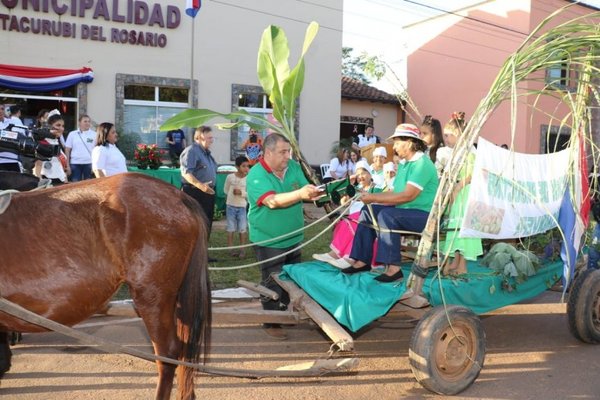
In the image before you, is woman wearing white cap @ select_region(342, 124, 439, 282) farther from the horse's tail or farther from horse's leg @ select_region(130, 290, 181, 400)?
horse's leg @ select_region(130, 290, 181, 400)

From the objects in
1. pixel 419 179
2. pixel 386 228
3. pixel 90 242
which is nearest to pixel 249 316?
pixel 386 228

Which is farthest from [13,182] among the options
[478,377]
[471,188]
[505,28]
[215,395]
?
[505,28]

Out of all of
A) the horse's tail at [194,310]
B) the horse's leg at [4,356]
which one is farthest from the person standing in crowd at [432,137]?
the horse's leg at [4,356]

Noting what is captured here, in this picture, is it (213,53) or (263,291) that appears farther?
(213,53)

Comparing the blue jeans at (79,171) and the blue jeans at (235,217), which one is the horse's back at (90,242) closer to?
the blue jeans at (235,217)

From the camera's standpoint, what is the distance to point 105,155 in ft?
25.7

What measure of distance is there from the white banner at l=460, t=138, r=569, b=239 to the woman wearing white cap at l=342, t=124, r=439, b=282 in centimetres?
53

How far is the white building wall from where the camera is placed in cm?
1457

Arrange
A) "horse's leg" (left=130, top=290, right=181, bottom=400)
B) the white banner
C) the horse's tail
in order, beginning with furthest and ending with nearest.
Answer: the white banner < the horse's tail < "horse's leg" (left=130, top=290, right=181, bottom=400)

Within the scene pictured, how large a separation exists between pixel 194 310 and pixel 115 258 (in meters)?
0.63

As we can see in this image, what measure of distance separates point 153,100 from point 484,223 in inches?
521

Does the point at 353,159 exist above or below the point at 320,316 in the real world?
above

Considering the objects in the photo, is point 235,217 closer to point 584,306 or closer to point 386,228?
point 386,228

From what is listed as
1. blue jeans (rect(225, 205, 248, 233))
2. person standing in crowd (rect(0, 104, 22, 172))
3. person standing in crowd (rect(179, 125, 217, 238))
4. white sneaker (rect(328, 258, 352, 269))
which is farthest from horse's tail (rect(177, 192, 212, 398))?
blue jeans (rect(225, 205, 248, 233))
